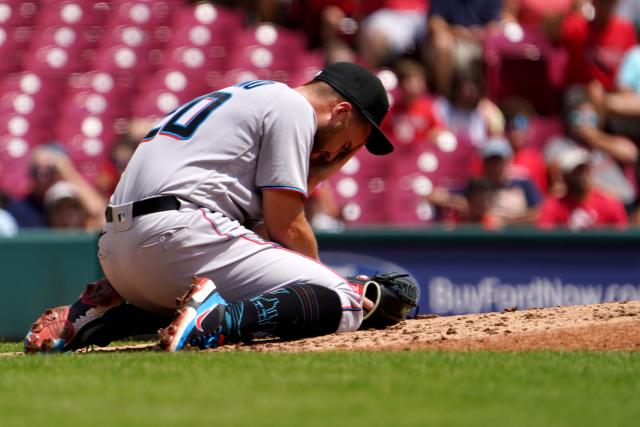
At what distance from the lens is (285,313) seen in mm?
5188

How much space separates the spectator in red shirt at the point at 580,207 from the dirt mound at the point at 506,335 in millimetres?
4325

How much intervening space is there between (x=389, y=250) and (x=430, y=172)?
1.83 m

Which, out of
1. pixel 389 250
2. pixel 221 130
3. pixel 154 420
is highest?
pixel 221 130

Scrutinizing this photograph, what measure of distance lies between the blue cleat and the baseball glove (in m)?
0.93

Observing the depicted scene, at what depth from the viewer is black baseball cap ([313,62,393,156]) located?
5.45 meters

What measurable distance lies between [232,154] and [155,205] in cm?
43

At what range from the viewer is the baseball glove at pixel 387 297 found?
5.70 m

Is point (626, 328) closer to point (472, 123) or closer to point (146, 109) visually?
point (472, 123)

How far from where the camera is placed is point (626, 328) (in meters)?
5.51

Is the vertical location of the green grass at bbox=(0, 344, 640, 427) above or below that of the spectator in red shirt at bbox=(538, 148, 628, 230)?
above

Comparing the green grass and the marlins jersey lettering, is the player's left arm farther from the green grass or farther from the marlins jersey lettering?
the green grass

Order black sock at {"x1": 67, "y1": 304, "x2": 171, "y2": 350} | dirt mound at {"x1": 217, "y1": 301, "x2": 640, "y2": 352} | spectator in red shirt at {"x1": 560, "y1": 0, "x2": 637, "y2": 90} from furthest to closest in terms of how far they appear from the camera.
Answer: spectator in red shirt at {"x1": 560, "y1": 0, "x2": 637, "y2": 90} < black sock at {"x1": 67, "y1": 304, "x2": 171, "y2": 350} < dirt mound at {"x1": 217, "y1": 301, "x2": 640, "y2": 352}

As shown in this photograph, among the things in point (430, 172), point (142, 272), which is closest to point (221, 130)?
point (142, 272)

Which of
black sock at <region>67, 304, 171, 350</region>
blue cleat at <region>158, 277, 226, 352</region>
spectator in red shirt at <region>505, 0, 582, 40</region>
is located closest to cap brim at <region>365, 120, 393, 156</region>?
blue cleat at <region>158, 277, 226, 352</region>
